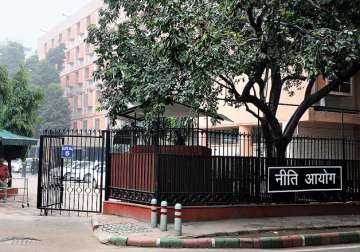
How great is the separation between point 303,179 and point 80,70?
60.7m

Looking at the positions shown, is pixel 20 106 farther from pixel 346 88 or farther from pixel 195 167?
pixel 346 88

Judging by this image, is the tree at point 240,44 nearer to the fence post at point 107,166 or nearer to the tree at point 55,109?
the fence post at point 107,166

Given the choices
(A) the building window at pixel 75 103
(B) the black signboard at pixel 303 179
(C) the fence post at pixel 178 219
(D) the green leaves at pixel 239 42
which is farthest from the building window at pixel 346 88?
(A) the building window at pixel 75 103

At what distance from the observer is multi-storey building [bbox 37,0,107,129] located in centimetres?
6688

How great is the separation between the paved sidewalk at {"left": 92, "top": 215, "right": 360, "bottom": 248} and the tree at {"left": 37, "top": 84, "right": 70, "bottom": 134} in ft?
185

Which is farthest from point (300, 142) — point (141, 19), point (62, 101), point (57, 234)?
point (62, 101)

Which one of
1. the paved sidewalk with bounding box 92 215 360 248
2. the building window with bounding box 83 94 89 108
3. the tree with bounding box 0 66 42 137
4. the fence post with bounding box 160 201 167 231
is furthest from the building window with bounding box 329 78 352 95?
the building window with bounding box 83 94 89 108

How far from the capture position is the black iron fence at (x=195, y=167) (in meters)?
13.1

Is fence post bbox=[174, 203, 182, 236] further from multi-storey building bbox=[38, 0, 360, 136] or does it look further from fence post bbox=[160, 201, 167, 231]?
multi-storey building bbox=[38, 0, 360, 136]

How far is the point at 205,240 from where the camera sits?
35.1 feet

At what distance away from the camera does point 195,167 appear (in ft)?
43.9

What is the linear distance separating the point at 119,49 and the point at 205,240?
781 centimetres

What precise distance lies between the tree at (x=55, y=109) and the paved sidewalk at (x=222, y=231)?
185ft

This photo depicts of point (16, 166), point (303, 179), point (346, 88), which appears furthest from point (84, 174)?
point (16, 166)
